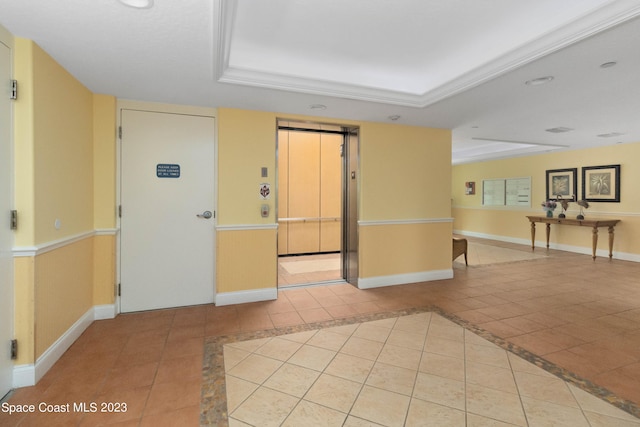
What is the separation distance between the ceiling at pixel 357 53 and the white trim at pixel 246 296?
86.1 inches

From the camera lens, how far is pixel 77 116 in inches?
109

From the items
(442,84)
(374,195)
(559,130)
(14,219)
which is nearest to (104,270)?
(14,219)

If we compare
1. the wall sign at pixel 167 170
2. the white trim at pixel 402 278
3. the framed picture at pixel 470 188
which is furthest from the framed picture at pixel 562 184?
the wall sign at pixel 167 170

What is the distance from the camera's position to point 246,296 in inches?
146

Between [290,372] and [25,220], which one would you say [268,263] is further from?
[25,220]

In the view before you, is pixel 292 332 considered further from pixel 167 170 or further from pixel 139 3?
pixel 139 3

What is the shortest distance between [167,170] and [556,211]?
843 cm

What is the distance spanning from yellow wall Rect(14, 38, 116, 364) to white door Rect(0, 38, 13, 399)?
0.05m

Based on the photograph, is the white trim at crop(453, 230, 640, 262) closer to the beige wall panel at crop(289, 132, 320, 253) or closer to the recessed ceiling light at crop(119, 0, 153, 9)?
the beige wall panel at crop(289, 132, 320, 253)

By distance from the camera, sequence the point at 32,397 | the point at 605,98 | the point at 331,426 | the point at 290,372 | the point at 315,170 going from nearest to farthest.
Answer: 1. the point at 331,426
2. the point at 32,397
3. the point at 290,372
4. the point at 605,98
5. the point at 315,170

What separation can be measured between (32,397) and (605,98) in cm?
574

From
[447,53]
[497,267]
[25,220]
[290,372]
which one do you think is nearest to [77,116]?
[25,220]

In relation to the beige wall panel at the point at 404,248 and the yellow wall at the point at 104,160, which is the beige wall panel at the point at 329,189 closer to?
the beige wall panel at the point at 404,248

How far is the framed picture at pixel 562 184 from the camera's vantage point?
704 cm
